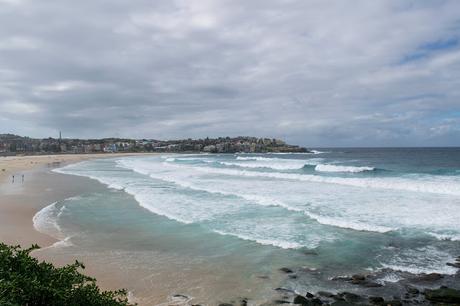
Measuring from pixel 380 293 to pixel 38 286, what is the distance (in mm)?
7170

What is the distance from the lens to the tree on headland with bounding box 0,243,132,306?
442 centimetres

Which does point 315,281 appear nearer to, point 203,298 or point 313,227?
point 203,298

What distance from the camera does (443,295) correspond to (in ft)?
27.6

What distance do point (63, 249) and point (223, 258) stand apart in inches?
201

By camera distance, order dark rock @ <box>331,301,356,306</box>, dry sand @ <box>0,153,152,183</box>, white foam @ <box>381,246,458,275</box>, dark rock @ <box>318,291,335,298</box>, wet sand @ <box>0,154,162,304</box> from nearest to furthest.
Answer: dark rock @ <box>331,301,356,306</box> → dark rock @ <box>318,291,335,298</box> → white foam @ <box>381,246,458,275</box> → wet sand @ <box>0,154,162,304</box> → dry sand @ <box>0,153,152,183</box>

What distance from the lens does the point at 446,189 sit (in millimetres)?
24703

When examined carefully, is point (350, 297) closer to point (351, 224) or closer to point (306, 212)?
point (351, 224)

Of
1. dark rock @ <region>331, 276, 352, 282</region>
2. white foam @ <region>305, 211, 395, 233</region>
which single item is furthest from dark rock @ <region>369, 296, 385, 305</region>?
white foam @ <region>305, 211, 395, 233</region>

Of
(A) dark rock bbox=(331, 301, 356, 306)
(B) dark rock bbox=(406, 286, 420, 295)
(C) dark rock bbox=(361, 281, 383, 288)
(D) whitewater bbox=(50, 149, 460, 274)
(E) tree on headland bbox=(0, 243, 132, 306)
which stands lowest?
(A) dark rock bbox=(331, 301, 356, 306)

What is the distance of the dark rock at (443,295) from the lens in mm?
8266

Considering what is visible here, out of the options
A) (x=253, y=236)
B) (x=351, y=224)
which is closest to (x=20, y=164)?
(x=253, y=236)

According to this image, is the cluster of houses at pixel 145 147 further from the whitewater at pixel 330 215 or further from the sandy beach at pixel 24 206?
the whitewater at pixel 330 215

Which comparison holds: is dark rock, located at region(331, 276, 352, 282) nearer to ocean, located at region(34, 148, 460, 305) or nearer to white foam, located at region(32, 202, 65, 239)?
ocean, located at region(34, 148, 460, 305)

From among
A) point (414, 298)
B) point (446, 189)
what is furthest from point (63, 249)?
point (446, 189)
